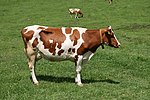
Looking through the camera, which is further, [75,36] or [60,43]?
[75,36]

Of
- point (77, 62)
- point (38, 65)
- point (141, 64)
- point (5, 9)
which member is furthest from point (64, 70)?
point (5, 9)

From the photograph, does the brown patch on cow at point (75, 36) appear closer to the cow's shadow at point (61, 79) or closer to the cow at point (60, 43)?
the cow at point (60, 43)

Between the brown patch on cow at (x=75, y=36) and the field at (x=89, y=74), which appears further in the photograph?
the brown patch on cow at (x=75, y=36)

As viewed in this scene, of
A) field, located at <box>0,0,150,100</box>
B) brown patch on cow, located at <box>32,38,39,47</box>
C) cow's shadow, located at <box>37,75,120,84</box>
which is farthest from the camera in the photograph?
cow's shadow, located at <box>37,75,120,84</box>

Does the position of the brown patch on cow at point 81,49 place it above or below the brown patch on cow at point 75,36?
below

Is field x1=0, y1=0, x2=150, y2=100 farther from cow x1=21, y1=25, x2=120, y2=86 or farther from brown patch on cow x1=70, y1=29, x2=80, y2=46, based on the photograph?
Result: brown patch on cow x1=70, y1=29, x2=80, y2=46

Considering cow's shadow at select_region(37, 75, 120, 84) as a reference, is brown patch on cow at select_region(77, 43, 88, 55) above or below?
above

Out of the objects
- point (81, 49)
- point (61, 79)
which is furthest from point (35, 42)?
point (61, 79)

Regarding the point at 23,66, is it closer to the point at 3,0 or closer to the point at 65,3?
the point at 65,3

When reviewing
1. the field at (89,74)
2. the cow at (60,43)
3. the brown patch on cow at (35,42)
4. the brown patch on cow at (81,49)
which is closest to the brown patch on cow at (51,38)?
the cow at (60,43)

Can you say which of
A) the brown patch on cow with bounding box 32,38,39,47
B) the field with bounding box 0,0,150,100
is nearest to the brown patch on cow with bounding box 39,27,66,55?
the brown patch on cow with bounding box 32,38,39,47

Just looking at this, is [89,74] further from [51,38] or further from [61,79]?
[51,38]

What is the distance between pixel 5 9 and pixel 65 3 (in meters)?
9.60

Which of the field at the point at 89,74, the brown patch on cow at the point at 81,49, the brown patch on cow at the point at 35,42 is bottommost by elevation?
the field at the point at 89,74
